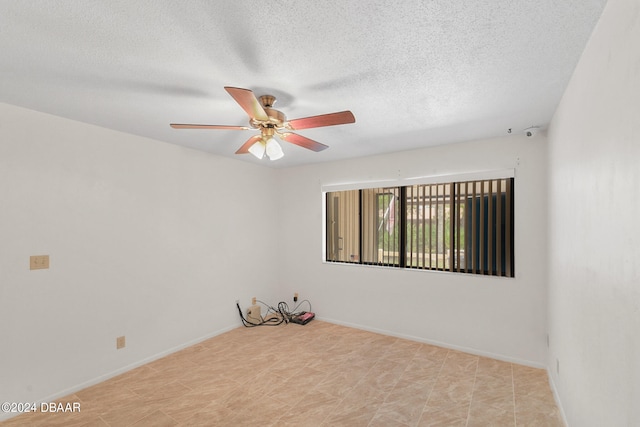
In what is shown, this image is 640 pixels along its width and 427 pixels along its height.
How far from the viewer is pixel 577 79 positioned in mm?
1702

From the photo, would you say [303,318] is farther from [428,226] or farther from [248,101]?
[248,101]

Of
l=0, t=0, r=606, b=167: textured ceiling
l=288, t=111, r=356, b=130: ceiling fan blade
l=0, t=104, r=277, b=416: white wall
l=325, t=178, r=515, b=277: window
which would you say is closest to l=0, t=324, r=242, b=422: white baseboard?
l=0, t=104, r=277, b=416: white wall

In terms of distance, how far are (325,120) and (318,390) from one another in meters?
2.29

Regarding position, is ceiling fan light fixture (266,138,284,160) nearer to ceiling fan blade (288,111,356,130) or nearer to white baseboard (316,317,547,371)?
ceiling fan blade (288,111,356,130)

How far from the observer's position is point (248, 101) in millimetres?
1697

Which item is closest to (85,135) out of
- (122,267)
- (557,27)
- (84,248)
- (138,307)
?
(84,248)

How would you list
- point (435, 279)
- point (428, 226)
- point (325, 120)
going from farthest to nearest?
point (428, 226) < point (435, 279) < point (325, 120)

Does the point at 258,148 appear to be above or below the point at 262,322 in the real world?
above

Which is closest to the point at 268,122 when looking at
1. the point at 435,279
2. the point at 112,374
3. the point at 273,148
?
the point at 273,148

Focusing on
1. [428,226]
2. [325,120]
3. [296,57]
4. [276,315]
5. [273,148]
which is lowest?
[276,315]

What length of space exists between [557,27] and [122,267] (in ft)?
12.5

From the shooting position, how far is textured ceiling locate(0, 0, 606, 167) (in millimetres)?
1275

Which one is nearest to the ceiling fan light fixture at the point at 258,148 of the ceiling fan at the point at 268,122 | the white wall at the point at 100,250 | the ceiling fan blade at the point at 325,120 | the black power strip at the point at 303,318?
the ceiling fan at the point at 268,122

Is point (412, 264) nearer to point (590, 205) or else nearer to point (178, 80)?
point (590, 205)
